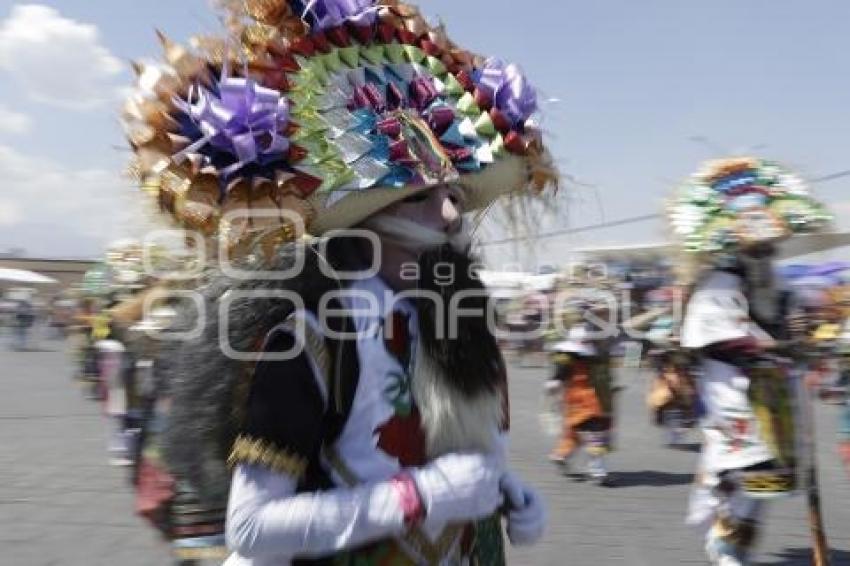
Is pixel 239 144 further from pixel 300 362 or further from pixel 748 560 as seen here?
pixel 748 560

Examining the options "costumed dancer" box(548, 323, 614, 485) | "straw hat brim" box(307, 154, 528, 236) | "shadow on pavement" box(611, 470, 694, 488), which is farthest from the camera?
"costumed dancer" box(548, 323, 614, 485)

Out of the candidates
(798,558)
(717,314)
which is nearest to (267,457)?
(717,314)

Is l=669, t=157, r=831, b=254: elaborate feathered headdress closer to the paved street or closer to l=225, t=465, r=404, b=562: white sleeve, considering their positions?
the paved street

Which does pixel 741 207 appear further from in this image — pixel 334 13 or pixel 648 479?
pixel 334 13

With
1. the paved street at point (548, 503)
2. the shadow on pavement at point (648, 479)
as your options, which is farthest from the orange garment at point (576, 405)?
the shadow on pavement at point (648, 479)

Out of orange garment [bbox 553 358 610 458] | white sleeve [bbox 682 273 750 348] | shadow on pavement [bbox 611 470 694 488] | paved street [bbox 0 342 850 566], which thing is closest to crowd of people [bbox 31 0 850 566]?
paved street [bbox 0 342 850 566]

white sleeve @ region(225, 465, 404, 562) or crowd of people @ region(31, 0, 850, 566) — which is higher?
crowd of people @ region(31, 0, 850, 566)

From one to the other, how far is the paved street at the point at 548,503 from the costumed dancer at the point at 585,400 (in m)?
0.23

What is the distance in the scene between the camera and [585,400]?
23.0 feet

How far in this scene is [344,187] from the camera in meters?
1.55

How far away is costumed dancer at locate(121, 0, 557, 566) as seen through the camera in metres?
1.45

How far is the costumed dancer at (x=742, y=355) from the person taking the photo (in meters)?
4.14

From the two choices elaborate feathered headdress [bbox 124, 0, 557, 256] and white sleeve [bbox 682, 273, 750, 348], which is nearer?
elaborate feathered headdress [bbox 124, 0, 557, 256]

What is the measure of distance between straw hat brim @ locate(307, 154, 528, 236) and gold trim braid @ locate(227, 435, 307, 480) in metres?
0.41
